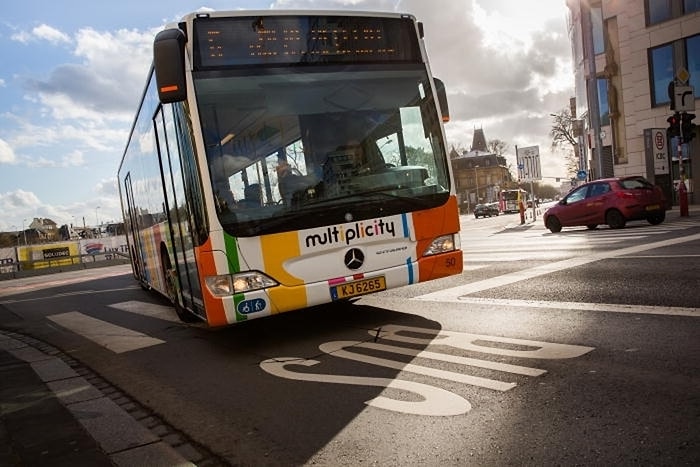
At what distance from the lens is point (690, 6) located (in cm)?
2472

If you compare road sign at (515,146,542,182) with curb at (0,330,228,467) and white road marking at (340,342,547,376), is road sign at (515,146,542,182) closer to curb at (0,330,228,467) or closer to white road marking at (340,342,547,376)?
white road marking at (340,342,547,376)

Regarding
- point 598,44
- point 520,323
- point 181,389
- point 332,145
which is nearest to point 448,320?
point 520,323

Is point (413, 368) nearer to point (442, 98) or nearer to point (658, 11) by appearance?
point (442, 98)

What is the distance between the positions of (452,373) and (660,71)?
27307mm

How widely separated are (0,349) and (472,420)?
7.11 meters

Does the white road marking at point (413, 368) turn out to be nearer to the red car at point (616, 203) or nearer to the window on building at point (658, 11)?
the red car at point (616, 203)

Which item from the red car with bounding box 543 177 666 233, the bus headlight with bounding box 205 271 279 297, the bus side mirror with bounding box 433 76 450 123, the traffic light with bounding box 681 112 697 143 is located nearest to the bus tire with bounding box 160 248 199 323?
the bus headlight with bounding box 205 271 279 297

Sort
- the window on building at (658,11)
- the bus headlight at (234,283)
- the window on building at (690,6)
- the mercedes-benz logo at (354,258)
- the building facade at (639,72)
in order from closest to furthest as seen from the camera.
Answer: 1. the bus headlight at (234,283)
2. the mercedes-benz logo at (354,258)
3. the window on building at (690,6)
4. the building facade at (639,72)
5. the window on building at (658,11)

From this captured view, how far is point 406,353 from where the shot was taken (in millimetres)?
4973

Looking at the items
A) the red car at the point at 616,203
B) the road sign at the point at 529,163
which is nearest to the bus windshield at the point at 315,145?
the red car at the point at 616,203

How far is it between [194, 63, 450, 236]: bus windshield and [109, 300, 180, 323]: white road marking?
4362 mm

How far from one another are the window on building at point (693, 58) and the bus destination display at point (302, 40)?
23749 mm

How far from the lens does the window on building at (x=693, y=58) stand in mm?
24734

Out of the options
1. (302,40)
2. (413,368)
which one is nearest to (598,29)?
(302,40)
